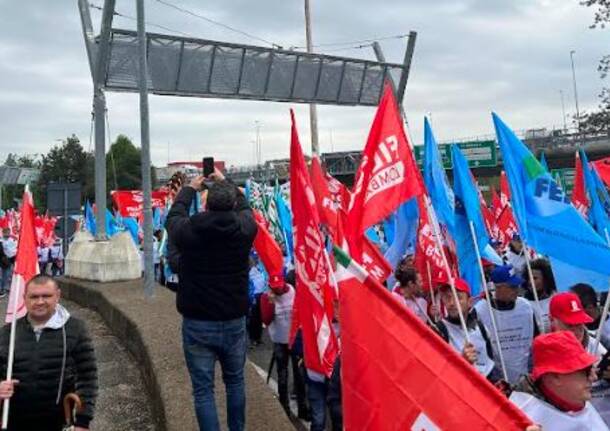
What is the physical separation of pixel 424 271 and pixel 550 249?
1733 millimetres

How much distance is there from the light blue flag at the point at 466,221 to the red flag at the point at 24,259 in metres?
3.08

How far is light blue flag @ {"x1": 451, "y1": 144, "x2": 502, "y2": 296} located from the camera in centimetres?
520

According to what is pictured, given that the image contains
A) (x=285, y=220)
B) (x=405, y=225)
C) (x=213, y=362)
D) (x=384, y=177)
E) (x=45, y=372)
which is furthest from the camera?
(x=285, y=220)

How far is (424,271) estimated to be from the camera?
6.33 metres

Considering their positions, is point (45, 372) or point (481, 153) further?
point (481, 153)

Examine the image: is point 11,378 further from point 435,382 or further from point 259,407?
point 435,382

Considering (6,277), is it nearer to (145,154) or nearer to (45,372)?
(145,154)

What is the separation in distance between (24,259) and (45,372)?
104 cm

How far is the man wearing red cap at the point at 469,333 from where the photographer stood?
470cm

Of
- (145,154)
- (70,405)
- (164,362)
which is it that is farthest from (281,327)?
(145,154)

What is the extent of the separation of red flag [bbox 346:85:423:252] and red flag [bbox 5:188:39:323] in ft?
6.88

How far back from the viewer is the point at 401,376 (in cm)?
231

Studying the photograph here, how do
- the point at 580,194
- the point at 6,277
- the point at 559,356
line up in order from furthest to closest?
the point at 6,277
the point at 580,194
the point at 559,356

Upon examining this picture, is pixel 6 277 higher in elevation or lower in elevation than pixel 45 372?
lower
